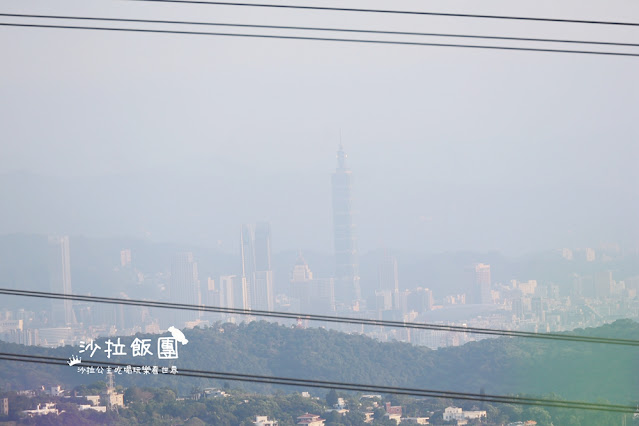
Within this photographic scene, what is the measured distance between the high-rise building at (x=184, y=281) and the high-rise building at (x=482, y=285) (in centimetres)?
1372

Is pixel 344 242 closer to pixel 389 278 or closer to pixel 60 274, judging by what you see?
pixel 389 278

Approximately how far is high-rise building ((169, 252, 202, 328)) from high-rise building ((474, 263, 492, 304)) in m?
13.7

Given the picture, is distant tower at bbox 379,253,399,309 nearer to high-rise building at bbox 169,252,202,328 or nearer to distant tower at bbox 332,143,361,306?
distant tower at bbox 332,143,361,306

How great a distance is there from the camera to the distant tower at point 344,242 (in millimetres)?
35656

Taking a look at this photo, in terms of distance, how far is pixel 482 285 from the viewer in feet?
112

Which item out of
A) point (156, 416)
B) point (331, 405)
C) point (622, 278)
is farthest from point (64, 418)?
point (622, 278)

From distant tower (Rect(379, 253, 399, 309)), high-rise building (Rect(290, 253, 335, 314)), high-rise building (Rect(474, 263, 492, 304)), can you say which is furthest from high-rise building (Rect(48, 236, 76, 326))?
high-rise building (Rect(474, 263, 492, 304))

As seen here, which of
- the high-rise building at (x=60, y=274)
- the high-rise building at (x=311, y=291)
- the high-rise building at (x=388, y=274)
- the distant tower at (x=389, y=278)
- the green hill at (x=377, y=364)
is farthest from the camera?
the high-rise building at (x=311, y=291)

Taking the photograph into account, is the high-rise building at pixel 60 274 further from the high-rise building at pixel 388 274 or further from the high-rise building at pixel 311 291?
the high-rise building at pixel 388 274

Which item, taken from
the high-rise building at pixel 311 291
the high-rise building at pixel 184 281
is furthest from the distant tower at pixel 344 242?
the high-rise building at pixel 184 281

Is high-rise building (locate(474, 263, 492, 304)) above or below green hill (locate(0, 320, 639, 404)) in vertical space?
above

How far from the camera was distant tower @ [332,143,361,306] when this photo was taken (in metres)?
35.7

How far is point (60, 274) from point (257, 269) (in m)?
9.88

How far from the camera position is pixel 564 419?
78.5ft
